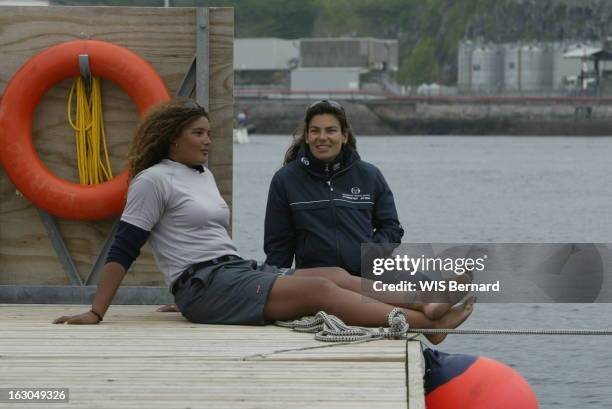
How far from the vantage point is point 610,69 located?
93688 millimetres

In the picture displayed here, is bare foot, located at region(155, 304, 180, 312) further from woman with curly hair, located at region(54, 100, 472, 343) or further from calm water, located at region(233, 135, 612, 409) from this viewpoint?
calm water, located at region(233, 135, 612, 409)

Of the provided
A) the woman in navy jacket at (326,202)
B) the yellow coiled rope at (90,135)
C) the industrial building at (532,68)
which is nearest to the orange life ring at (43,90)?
the yellow coiled rope at (90,135)

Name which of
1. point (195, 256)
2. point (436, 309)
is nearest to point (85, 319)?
point (195, 256)

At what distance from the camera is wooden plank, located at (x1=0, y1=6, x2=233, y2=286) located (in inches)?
241

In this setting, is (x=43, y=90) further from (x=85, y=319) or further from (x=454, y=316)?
(x=454, y=316)

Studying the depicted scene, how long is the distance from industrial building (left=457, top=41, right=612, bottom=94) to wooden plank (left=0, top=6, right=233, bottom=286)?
84514 millimetres

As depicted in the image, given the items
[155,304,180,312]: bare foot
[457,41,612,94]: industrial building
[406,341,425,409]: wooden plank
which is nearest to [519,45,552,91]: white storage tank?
[457,41,612,94]: industrial building

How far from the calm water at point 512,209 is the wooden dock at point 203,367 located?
4094 mm

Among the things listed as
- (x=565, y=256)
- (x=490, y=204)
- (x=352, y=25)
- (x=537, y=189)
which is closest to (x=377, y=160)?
(x=537, y=189)

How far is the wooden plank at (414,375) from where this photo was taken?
3.80 m

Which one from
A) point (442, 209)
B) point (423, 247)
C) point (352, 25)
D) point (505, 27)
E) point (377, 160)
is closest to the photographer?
point (423, 247)

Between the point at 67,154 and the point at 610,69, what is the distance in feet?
297

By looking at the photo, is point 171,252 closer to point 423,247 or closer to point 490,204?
point 423,247

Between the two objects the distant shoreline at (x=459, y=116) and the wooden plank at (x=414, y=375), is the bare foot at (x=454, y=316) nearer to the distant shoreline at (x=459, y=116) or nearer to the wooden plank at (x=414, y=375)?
the wooden plank at (x=414, y=375)
